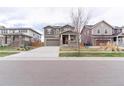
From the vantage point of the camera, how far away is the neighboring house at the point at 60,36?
10.3 m

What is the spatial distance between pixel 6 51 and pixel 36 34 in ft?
6.14

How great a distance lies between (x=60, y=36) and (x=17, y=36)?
221cm

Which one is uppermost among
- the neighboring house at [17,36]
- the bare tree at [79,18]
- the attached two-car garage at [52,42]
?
the bare tree at [79,18]

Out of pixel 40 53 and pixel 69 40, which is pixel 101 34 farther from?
pixel 40 53

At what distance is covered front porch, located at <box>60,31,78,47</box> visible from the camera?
1045cm

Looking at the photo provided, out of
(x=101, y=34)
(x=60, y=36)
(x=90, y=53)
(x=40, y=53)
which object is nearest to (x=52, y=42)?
(x=60, y=36)

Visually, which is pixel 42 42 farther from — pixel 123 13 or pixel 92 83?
pixel 92 83

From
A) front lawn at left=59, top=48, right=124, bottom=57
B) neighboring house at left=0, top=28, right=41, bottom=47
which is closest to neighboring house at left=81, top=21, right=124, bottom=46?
front lawn at left=59, top=48, right=124, bottom=57

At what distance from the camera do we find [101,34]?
10.7m

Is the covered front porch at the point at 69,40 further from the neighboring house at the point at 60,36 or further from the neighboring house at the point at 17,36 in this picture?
the neighboring house at the point at 17,36

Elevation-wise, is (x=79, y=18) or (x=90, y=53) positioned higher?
(x=79, y=18)

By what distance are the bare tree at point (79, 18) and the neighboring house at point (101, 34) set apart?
207 millimetres

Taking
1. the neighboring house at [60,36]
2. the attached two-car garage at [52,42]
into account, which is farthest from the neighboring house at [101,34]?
the attached two-car garage at [52,42]
